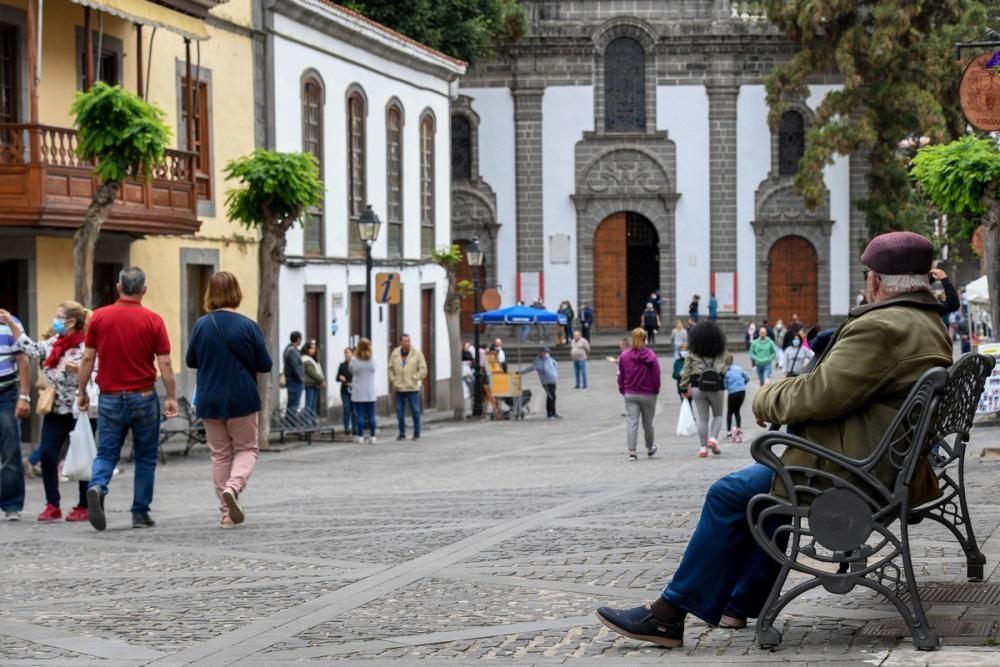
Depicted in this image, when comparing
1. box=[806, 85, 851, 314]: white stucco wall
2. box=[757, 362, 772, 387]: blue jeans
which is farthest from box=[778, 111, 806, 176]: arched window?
box=[757, 362, 772, 387]: blue jeans

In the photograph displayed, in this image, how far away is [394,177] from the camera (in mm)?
38469

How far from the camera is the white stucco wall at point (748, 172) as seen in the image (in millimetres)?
57219

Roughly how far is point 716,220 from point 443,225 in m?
17.4

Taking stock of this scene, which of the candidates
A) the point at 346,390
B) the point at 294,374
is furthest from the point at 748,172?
the point at 294,374

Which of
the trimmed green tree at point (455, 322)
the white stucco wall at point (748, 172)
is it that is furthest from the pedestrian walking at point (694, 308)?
the trimmed green tree at point (455, 322)

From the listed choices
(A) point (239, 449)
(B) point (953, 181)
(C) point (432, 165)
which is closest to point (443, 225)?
(C) point (432, 165)

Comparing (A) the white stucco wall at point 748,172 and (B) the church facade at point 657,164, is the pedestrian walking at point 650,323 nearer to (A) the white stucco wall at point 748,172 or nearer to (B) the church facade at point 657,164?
(B) the church facade at point 657,164

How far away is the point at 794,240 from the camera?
190 ft

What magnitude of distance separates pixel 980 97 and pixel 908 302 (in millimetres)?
10330

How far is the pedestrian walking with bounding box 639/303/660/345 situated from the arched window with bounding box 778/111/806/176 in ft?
20.9

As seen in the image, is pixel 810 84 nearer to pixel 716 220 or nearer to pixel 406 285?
pixel 716 220

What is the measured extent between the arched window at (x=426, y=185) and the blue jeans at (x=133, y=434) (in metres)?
28.2

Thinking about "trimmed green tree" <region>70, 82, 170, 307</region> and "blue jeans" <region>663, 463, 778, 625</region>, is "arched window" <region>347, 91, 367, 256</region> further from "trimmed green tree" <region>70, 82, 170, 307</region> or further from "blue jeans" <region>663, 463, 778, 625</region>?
"blue jeans" <region>663, 463, 778, 625</region>

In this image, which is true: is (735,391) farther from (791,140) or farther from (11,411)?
(791,140)
